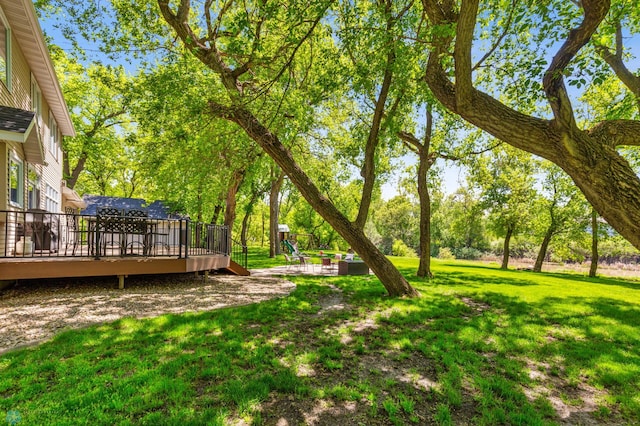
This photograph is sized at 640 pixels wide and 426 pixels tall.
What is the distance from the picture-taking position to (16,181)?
9.54 meters

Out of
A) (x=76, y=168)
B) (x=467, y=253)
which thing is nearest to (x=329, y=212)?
(x=76, y=168)

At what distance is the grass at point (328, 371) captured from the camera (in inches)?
124

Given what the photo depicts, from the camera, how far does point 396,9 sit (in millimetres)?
8422

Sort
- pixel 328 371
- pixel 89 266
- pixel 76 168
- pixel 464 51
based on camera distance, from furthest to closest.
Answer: pixel 76 168 < pixel 89 266 < pixel 328 371 < pixel 464 51

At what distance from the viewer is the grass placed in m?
3.16

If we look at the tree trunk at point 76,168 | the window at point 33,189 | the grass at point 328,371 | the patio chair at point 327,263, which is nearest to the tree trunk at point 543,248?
the patio chair at point 327,263

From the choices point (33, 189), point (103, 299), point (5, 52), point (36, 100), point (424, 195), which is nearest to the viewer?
point (103, 299)

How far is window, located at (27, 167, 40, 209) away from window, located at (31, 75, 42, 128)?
5.72 feet

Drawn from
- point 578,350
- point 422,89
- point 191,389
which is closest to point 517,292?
point 578,350

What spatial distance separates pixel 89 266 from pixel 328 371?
22.7ft

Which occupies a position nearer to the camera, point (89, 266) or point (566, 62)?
point (566, 62)

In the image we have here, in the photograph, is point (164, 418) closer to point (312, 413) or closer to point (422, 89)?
point (312, 413)

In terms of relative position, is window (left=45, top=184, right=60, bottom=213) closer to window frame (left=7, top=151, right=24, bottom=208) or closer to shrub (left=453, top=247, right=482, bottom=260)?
window frame (left=7, top=151, right=24, bottom=208)

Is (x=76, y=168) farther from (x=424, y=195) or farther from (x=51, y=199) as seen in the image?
(x=424, y=195)
